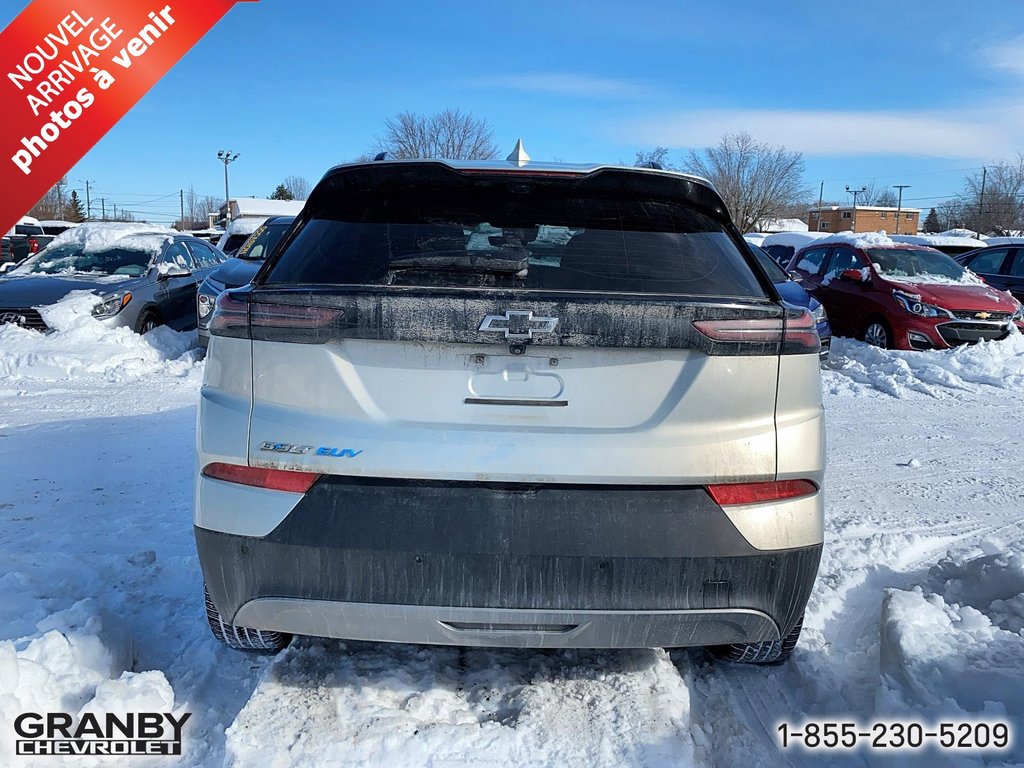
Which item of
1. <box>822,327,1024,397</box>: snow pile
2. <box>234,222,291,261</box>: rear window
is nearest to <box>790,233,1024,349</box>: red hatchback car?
<box>822,327,1024,397</box>: snow pile

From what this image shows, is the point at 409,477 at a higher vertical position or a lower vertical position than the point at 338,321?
lower

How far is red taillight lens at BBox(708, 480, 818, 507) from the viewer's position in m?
2.19

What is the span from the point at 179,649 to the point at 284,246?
163 centimetres

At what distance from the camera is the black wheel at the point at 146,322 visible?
9.76 metres

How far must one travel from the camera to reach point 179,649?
2.91 meters

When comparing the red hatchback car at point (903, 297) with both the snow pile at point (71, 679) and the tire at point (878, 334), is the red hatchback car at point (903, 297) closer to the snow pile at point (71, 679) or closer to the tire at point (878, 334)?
the tire at point (878, 334)

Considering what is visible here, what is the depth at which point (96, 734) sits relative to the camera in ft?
7.65

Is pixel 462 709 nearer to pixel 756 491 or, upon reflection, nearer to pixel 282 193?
pixel 756 491

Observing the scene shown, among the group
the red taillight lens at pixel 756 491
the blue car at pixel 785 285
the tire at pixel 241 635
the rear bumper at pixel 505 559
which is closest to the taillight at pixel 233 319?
the rear bumper at pixel 505 559

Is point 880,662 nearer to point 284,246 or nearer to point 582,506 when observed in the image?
point 582,506

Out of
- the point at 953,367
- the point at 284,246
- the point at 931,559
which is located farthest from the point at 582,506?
the point at 953,367

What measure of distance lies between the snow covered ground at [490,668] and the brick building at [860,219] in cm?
7930

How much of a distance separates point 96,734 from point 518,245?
2036 millimetres

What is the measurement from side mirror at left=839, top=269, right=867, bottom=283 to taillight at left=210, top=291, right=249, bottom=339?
33.9 ft
